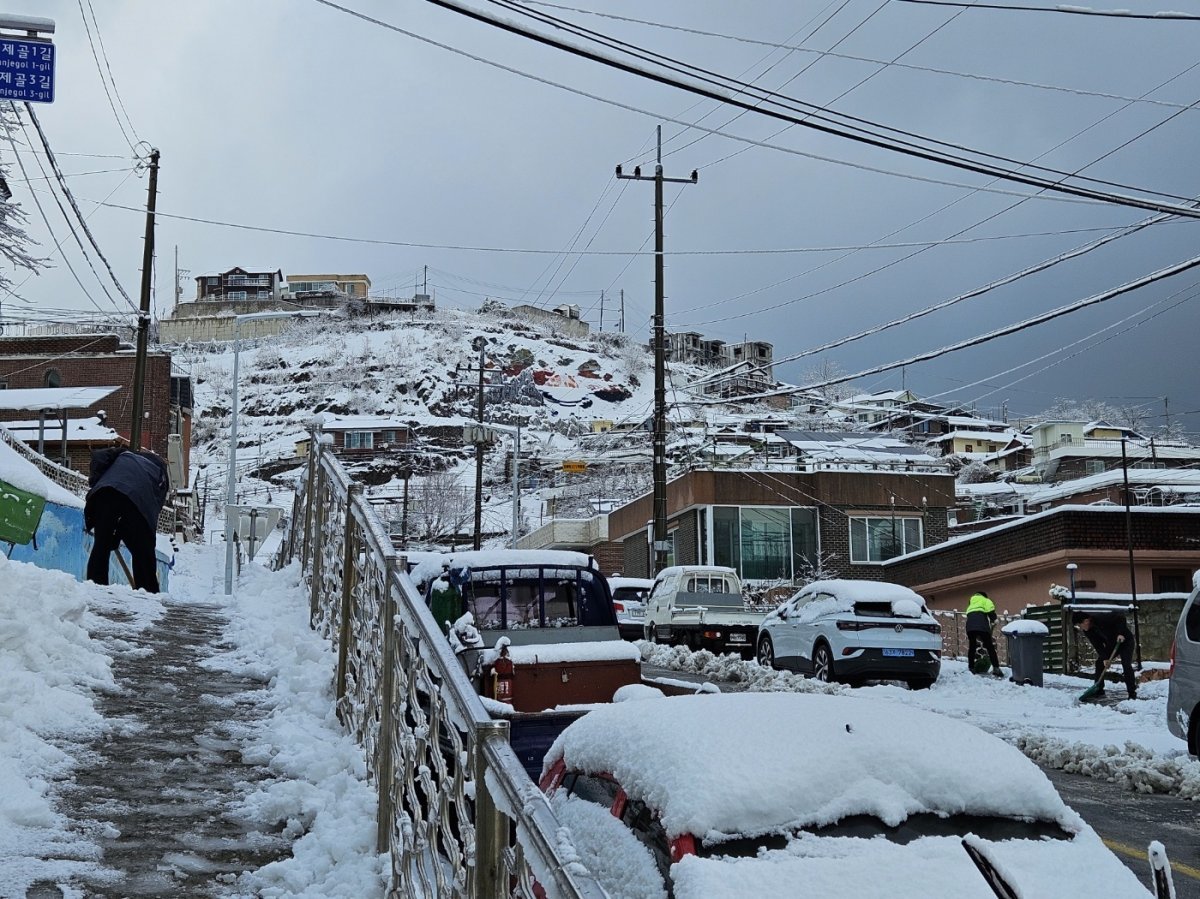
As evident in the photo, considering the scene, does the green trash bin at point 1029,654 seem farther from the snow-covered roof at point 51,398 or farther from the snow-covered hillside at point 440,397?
the snow-covered hillside at point 440,397

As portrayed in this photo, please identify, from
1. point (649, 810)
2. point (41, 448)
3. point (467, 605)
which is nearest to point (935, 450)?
point (41, 448)

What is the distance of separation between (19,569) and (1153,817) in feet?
29.0

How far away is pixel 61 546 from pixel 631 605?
1345 centimetres

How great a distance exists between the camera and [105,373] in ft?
185

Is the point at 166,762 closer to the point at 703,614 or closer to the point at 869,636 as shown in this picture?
the point at 869,636

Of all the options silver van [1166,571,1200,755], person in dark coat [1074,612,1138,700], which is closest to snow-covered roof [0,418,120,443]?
person in dark coat [1074,612,1138,700]

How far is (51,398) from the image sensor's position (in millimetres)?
49094

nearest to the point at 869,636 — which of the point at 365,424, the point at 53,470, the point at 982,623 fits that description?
the point at 982,623

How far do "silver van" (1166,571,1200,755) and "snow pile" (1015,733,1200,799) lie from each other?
39cm

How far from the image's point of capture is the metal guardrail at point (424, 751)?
3.40 m

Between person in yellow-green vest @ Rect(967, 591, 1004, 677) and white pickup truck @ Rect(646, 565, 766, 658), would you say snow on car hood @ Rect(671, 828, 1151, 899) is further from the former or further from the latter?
white pickup truck @ Rect(646, 565, 766, 658)

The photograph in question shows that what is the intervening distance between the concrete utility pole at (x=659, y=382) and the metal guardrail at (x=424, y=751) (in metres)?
23.4

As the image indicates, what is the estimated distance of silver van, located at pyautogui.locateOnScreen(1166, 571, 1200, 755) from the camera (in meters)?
11.0

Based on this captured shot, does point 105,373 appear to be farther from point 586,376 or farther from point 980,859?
point 586,376
